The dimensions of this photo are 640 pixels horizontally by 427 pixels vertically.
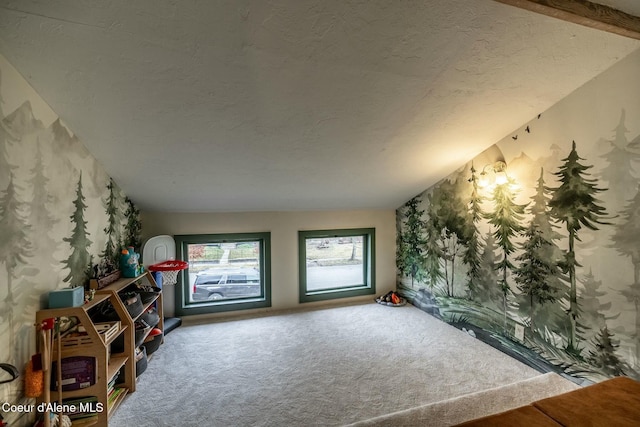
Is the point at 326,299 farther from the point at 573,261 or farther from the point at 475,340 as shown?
the point at 573,261

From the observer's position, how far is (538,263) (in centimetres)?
247

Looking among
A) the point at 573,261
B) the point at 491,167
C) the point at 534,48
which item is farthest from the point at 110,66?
the point at 573,261

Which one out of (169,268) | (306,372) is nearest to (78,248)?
(169,268)

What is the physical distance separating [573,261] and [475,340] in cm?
136

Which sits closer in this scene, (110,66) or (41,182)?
(110,66)

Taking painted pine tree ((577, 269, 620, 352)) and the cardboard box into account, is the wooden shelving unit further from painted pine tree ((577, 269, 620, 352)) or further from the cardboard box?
painted pine tree ((577, 269, 620, 352))

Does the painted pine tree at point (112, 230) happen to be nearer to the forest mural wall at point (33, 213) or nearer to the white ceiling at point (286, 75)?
the white ceiling at point (286, 75)

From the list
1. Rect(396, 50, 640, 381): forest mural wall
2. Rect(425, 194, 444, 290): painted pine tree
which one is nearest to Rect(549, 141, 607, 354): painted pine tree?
Rect(396, 50, 640, 381): forest mural wall

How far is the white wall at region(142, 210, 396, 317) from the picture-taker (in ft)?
11.9

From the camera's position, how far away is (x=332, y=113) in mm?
2076

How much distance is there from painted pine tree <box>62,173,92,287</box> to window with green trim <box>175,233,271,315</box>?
54.5 inches

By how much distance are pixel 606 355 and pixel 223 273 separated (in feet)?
13.0

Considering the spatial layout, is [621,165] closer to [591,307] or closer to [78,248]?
[591,307]

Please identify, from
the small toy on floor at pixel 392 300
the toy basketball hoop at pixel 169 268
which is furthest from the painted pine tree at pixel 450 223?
the toy basketball hoop at pixel 169 268
